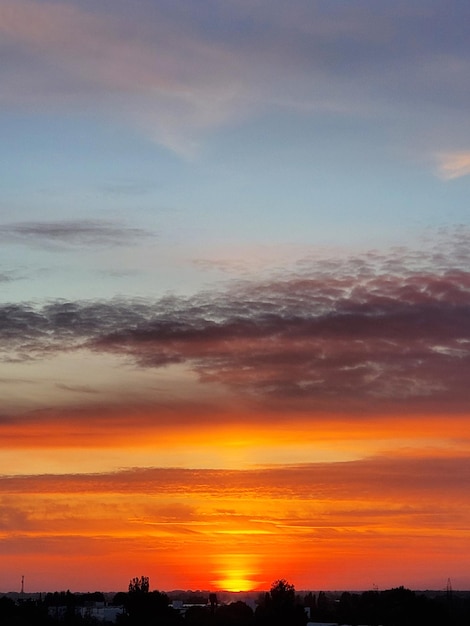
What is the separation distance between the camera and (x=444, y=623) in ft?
336

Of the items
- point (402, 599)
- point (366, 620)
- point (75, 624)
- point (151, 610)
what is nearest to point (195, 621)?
point (151, 610)

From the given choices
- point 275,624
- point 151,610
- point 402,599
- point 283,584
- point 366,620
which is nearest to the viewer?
point 275,624

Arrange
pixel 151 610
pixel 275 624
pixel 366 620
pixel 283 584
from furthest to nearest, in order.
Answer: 1. pixel 366 620
2. pixel 151 610
3. pixel 283 584
4. pixel 275 624

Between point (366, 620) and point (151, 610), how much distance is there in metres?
22.6

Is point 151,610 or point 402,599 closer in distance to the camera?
point 151,610

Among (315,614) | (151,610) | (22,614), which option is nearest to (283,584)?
(151,610)

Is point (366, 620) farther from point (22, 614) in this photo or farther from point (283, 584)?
point (22, 614)

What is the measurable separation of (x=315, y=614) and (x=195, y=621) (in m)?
31.5

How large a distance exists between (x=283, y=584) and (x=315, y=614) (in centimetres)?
3708

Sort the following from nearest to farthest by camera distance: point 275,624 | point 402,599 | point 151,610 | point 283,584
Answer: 1. point 275,624
2. point 283,584
3. point 151,610
4. point 402,599

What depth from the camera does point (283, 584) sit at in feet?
318

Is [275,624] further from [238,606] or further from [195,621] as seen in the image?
[238,606]

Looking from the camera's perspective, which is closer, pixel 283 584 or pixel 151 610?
pixel 283 584

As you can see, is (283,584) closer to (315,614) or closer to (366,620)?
(366,620)
